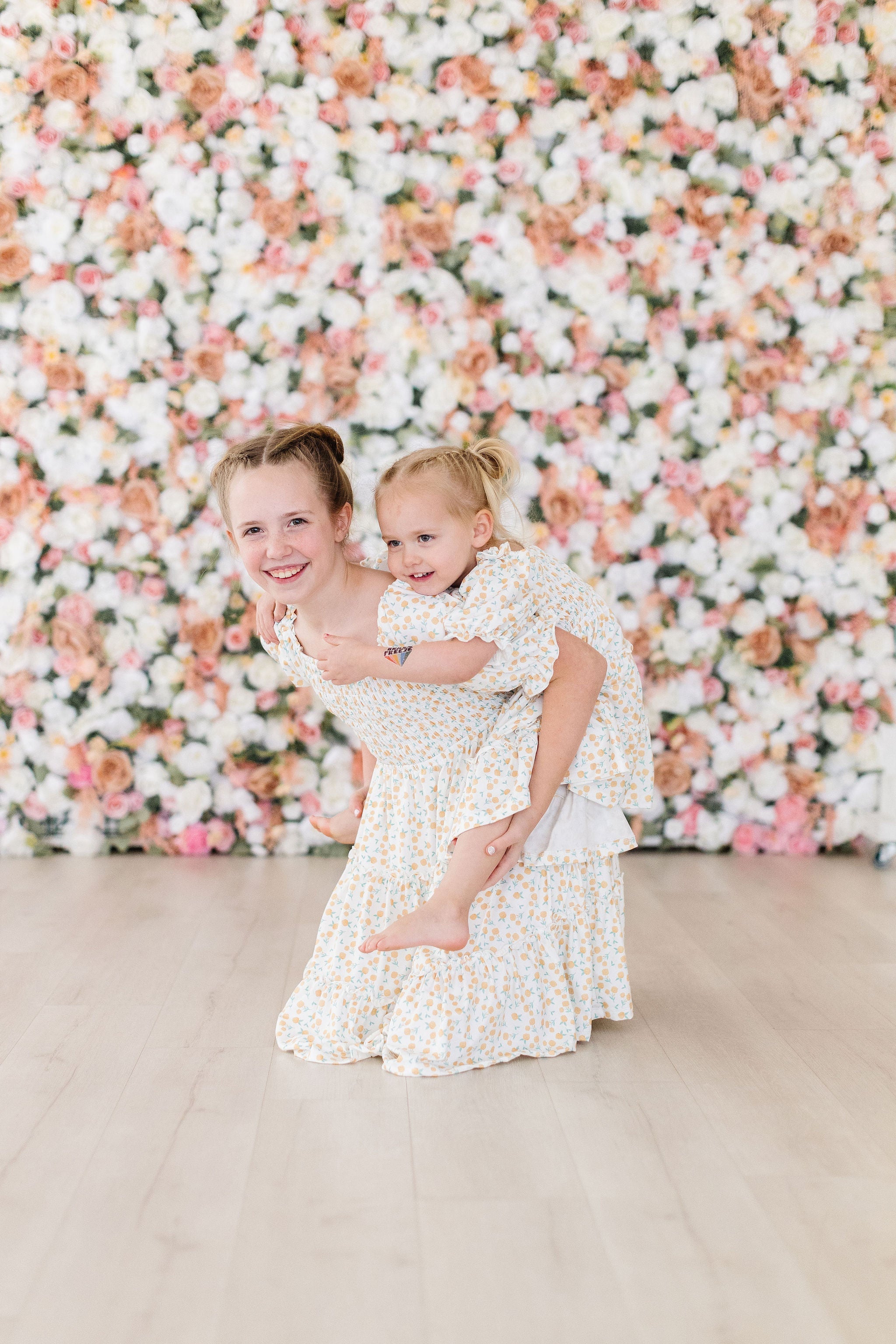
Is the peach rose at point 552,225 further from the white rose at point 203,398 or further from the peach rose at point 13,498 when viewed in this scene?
the peach rose at point 13,498

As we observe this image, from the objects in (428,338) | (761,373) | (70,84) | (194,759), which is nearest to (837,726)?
(761,373)

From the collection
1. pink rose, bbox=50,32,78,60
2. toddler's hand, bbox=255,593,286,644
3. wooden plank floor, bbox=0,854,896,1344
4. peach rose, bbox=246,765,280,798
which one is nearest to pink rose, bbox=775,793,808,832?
wooden plank floor, bbox=0,854,896,1344

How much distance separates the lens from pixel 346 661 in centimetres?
194

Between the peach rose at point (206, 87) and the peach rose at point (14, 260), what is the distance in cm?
58

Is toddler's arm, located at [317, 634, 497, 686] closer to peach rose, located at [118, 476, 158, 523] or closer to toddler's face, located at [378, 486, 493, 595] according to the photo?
toddler's face, located at [378, 486, 493, 595]

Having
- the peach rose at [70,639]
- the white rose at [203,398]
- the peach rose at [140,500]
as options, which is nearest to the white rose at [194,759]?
the peach rose at [70,639]

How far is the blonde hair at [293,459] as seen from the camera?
196cm

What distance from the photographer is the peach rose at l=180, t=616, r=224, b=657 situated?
3379mm

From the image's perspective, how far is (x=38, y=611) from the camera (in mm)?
3373

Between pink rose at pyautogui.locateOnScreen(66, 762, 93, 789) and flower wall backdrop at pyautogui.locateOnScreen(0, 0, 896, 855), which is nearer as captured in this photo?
flower wall backdrop at pyautogui.locateOnScreen(0, 0, 896, 855)

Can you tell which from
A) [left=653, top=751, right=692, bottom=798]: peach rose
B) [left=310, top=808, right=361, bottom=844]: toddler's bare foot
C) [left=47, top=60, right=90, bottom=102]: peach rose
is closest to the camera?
[left=310, top=808, right=361, bottom=844]: toddler's bare foot

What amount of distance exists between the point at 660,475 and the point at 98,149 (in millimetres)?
1685

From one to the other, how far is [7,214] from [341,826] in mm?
1961

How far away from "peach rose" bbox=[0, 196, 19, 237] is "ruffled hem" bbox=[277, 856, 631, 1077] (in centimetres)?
220
